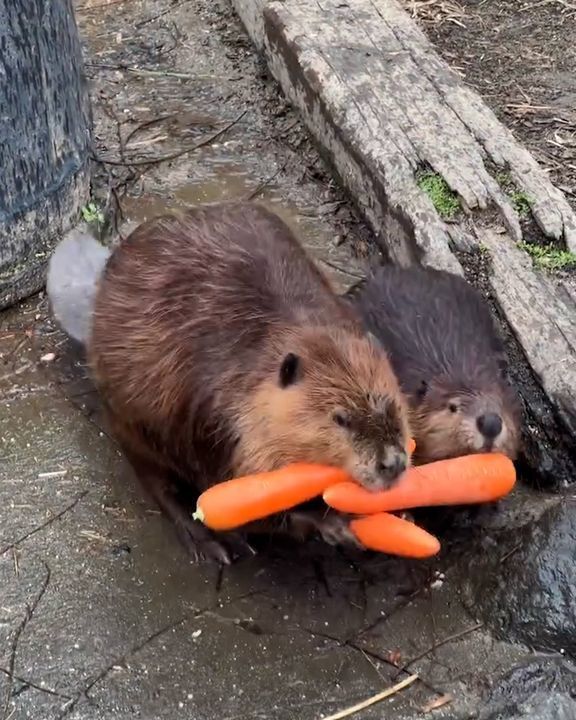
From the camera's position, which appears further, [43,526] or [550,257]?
[550,257]

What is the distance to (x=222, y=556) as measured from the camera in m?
2.82

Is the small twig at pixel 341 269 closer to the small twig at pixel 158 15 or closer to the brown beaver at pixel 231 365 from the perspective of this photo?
the brown beaver at pixel 231 365

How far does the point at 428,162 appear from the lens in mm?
3707

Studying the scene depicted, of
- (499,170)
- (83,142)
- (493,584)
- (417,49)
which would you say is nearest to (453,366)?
(493,584)

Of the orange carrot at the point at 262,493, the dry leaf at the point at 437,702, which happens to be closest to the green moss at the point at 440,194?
the orange carrot at the point at 262,493

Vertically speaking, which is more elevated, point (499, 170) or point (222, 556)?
point (499, 170)

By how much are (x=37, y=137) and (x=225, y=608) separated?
5.53 feet

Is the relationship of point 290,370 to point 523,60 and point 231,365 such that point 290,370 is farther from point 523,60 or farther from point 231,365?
point 523,60

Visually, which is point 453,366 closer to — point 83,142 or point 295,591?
→ point 295,591

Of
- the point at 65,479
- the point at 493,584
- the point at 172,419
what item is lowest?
the point at 65,479

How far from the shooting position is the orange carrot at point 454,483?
253 centimetres

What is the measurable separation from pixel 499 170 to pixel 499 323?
→ 77 cm

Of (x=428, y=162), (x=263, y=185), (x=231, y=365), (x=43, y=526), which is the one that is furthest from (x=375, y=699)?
(x=263, y=185)

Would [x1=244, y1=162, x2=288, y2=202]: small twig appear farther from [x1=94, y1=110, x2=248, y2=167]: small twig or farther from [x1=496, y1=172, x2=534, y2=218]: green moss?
[x1=496, y1=172, x2=534, y2=218]: green moss
